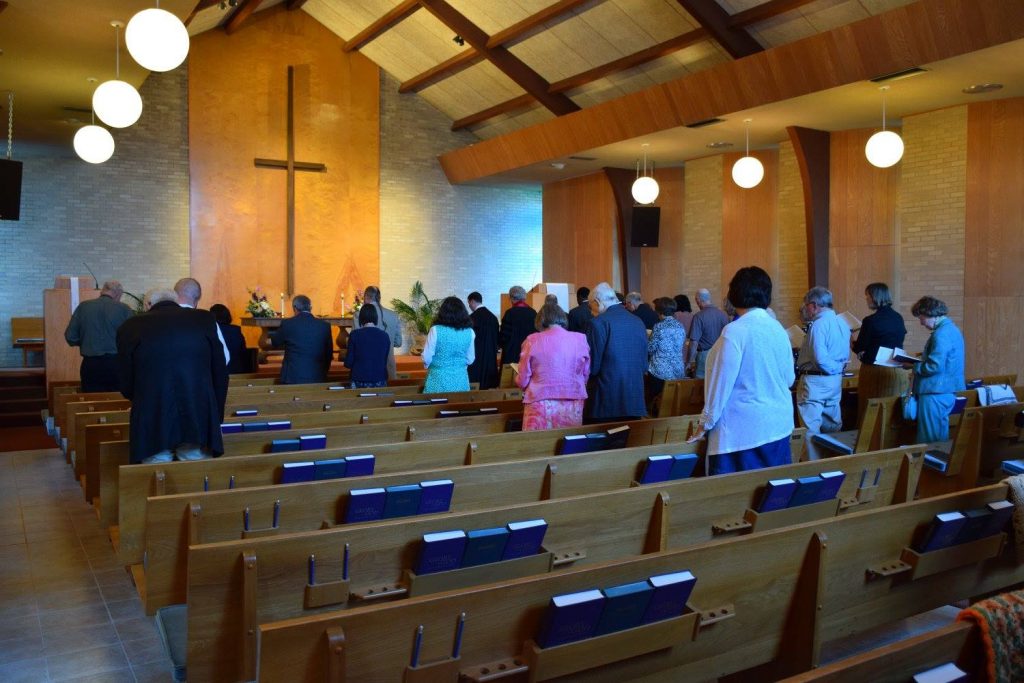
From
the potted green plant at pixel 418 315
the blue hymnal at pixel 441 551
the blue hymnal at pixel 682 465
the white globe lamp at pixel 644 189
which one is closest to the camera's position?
the blue hymnal at pixel 441 551

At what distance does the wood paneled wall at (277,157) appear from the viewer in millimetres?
13352

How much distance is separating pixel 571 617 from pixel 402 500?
1160mm

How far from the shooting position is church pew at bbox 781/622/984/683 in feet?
4.79

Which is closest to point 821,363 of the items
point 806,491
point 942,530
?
point 806,491

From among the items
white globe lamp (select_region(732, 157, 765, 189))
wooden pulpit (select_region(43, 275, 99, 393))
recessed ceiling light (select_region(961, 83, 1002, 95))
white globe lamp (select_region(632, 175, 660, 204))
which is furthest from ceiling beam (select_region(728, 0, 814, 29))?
wooden pulpit (select_region(43, 275, 99, 393))

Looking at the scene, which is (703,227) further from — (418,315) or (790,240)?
(418,315)

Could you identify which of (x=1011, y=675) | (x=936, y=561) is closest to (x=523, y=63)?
(x=936, y=561)

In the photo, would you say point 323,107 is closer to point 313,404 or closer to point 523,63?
point 523,63

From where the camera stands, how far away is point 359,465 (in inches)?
135

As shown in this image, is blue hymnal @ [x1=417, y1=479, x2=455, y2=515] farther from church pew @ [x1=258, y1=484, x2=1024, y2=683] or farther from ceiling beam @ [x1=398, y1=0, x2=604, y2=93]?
ceiling beam @ [x1=398, y1=0, x2=604, y2=93]

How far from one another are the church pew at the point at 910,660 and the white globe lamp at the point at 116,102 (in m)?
6.85

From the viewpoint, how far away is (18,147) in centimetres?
1159

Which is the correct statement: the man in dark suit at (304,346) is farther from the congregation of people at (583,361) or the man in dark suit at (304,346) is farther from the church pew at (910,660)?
the church pew at (910,660)

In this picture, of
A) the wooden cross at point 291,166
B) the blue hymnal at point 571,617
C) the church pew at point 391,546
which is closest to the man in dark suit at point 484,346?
the church pew at point 391,546
